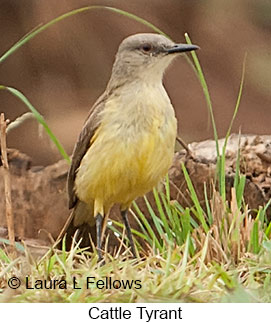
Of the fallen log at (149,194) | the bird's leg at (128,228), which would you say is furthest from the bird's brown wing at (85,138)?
the fallen log at (149,194)

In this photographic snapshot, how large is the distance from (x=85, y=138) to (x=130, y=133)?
20cm

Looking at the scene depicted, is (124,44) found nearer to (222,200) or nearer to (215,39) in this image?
(222,200)

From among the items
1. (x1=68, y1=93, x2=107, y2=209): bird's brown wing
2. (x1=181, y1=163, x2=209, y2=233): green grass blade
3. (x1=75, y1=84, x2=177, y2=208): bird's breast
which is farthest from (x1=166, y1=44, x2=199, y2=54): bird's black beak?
(x1=181, y1=163, x2=209, y2=233): green grass blade

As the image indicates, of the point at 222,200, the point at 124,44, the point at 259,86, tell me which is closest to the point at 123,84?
the point at 124,44

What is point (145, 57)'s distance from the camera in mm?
3293

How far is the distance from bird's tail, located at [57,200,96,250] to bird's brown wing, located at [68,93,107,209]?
9cm

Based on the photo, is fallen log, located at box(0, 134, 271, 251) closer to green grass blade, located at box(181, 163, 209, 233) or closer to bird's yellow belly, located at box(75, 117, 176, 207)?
green grass blade, located at box(181, 163, 209, 233)

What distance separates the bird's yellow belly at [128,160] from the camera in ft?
10.5

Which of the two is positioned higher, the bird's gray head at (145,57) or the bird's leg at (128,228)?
the bird's gray head at (145,57)

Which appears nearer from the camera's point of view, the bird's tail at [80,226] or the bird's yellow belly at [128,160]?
the bird's yellow belly at [128,160]

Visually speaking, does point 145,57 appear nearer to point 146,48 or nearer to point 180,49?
point 146,48

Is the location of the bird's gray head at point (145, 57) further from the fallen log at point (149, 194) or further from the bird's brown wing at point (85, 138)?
the fallen log at point (149, 194)

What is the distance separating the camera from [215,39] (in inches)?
168


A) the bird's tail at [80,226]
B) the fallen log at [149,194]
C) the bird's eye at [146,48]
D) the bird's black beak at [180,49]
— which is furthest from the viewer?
the fallen log at [149,194]
